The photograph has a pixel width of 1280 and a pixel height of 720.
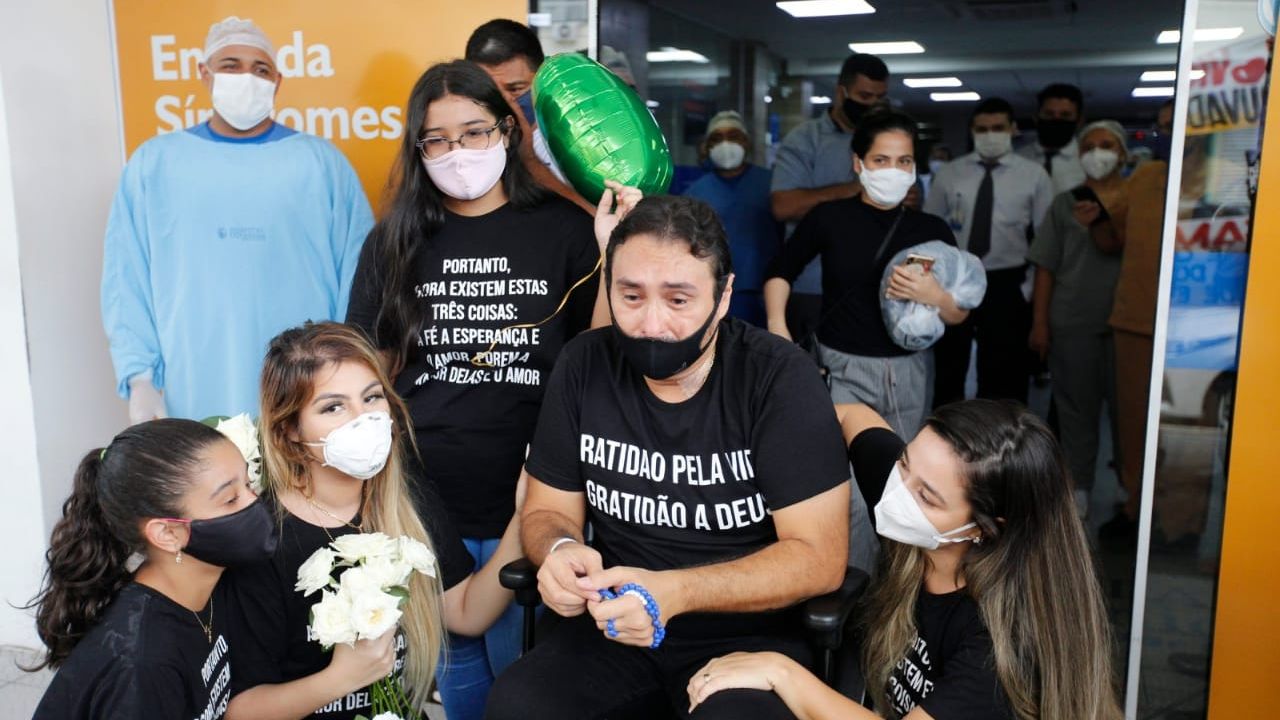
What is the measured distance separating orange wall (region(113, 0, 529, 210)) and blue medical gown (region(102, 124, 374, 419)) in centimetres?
40

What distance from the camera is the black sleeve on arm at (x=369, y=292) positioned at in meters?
2.27

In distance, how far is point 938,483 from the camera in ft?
5.49

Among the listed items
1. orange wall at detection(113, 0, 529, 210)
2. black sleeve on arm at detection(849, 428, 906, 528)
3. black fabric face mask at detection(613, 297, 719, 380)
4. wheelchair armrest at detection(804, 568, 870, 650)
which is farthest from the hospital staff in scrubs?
wheelchair armrest at detection(804, 568, 870, 650)

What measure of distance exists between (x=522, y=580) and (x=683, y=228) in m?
0.76

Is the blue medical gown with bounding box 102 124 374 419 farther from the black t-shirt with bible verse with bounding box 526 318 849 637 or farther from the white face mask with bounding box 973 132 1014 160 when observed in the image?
the white face mask with bounding box 973 132 1014 160

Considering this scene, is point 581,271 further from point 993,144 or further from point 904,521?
point 993,144

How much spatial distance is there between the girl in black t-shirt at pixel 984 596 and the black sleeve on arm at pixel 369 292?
1142 mm

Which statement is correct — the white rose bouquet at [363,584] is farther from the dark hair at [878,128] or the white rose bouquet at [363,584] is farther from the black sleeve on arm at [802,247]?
the dark hair at [878,128]

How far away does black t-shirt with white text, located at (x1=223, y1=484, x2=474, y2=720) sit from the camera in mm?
1741

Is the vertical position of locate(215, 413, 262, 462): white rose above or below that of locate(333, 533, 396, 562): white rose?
above

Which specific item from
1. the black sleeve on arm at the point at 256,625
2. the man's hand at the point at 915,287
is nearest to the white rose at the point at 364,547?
the black sleeve on arm at the point at 256,625

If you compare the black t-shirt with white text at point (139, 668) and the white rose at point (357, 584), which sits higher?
the white rose at point (357, 584)

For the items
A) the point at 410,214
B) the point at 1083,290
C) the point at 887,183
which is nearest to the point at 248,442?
the point at 410,214

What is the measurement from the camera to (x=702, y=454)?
74.6 inches
